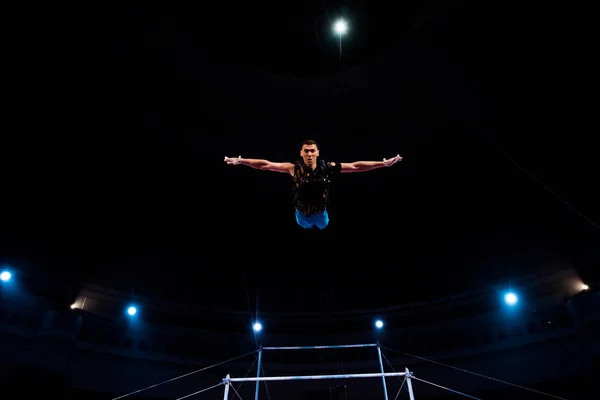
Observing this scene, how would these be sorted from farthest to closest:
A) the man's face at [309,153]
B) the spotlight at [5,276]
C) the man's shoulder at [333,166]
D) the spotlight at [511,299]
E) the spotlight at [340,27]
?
the spotlight at [511,299] → the spotlight at [5,276] → the spotlight at [340,27] → the man's shoulder at [333,166] → the man's face at [309,153]

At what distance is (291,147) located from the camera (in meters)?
8.28

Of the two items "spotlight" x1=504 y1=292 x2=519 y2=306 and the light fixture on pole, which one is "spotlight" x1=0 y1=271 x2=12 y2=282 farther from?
"spotlight" x1=504 y1=292 x2=519 y2=306

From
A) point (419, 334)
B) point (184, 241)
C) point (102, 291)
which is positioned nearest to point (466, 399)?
point (419, 334)

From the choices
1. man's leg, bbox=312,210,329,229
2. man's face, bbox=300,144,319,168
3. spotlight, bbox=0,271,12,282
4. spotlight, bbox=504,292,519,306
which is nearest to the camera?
man's face, bbox=300,144,319,168

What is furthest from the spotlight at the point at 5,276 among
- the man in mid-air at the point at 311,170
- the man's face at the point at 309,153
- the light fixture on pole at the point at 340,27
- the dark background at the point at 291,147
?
the light fixture on pole at the point at 340,27

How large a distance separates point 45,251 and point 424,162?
925cm

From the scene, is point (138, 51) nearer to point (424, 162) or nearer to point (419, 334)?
point (424, 162)

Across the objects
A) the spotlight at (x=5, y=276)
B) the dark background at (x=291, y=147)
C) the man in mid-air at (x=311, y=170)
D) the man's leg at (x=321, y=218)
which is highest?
the dark background at (x=291, y=147)

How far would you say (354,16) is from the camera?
6273 millimetres

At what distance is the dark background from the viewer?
6379 mm

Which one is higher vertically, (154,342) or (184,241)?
(184,241)

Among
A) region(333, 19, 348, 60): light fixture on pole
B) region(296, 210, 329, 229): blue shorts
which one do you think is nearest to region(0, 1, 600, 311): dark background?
region(333, 19, 348, 60): light fixture on pole

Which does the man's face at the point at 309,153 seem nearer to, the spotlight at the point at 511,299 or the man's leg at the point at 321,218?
the man's leg at the point at 321,218

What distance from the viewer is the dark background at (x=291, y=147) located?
20.9 feet
